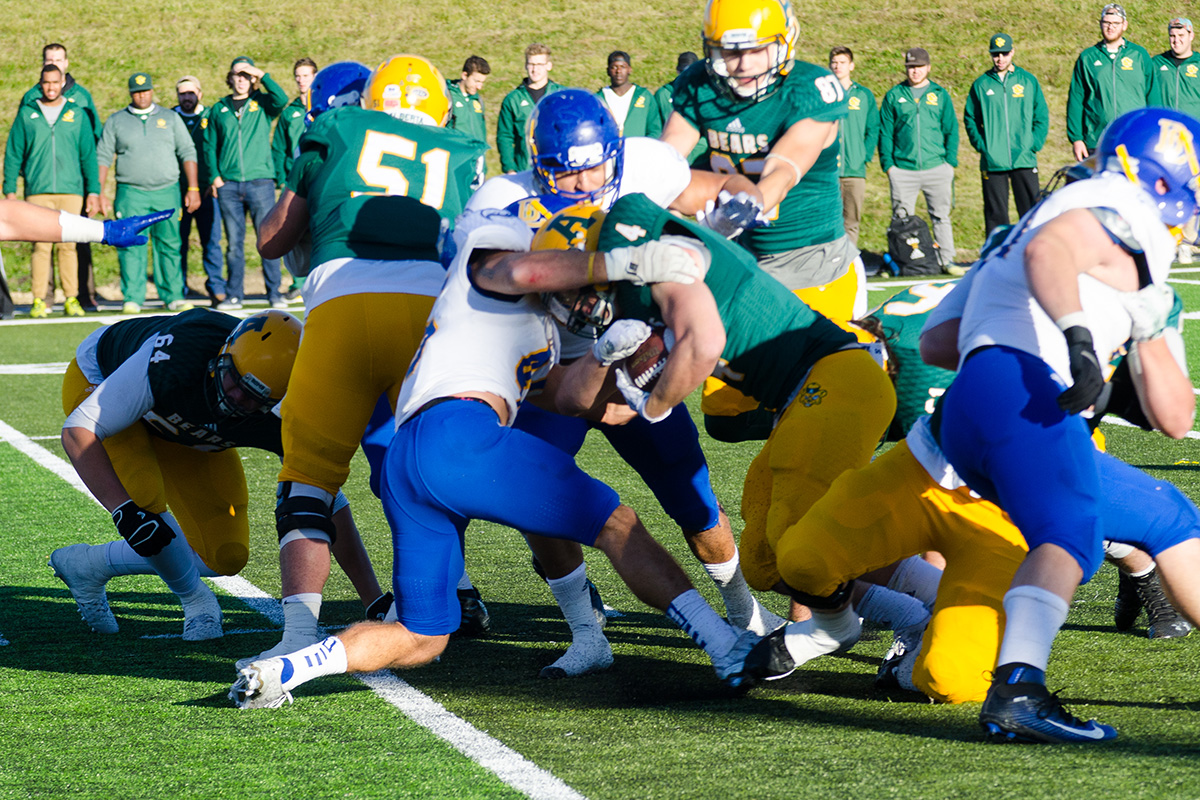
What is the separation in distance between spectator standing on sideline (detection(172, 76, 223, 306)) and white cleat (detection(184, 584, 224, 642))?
10.1 metres

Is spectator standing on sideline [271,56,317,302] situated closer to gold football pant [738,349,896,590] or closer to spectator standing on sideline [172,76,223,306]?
spectator standing on sideline [172,76,223,306]

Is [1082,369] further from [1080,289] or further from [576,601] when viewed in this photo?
[576,601]

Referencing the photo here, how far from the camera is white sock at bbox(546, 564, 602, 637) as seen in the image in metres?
4.11

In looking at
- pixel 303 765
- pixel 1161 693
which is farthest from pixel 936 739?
pixel 303 765

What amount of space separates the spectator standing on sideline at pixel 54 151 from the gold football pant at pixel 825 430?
36.1 feet

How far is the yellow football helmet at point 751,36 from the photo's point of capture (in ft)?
15.4

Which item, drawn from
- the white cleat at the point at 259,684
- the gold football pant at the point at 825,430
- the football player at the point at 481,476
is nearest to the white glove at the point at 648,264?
the football player at the point at 481,476

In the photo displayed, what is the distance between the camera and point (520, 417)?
4.29 metres

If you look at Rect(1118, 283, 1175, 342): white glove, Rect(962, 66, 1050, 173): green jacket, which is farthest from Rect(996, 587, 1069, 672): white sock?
Rect(962, 66, 1050, 173): green jacket

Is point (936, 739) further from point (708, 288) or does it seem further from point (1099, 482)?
point (708, 288)

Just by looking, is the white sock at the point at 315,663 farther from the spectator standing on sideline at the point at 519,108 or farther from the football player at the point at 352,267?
the spectator standing on sideline at the point at 519,108

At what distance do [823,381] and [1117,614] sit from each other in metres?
1.20

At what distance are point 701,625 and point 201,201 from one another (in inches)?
467

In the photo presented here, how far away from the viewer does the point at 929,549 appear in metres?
3.68
